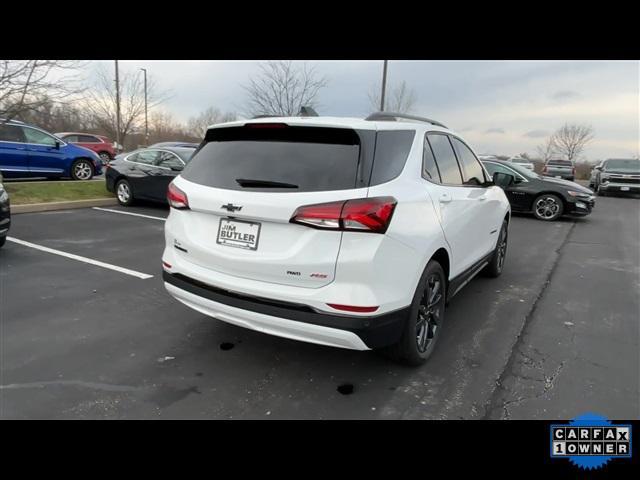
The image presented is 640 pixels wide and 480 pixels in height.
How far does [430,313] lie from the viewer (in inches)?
131

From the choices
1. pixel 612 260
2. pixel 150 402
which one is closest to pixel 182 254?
pixel 150 402

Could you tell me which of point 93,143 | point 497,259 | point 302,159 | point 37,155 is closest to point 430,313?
point 302,159

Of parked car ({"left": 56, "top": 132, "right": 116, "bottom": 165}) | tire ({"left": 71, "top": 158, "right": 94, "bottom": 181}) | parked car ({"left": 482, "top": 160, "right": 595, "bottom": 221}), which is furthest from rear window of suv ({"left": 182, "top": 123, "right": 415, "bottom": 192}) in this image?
parked car ({"left": 56, "top": 132, "right": 116, "bottom": 165})

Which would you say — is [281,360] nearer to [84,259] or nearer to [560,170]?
[84,259]

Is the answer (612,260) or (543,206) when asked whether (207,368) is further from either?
(543,206)

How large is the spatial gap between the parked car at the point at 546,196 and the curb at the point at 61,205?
31.1 feet

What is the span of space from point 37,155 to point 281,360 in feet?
37.5

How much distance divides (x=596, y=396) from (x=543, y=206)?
30.3 feet

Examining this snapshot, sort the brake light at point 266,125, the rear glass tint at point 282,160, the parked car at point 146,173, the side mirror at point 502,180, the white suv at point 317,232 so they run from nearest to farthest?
the white suv at point 317,232 → the rear glass tint at point 282,160 → the brake light at point 266,125 → the side mirror at point 502,180 → the parked car at point 146,173

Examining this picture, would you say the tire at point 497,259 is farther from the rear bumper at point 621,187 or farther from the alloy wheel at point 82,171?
the rear bumper at point 621,187

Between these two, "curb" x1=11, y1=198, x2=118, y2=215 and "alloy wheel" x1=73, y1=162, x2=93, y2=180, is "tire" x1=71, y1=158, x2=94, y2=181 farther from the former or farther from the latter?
"curb" x1=11, y1=198, x2=118, y2=215

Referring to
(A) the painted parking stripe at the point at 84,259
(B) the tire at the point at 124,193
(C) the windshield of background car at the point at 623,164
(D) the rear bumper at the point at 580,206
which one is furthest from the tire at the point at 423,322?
(C) the windshield of background car at the point at 623,164

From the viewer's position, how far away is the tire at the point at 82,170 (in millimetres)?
12539
